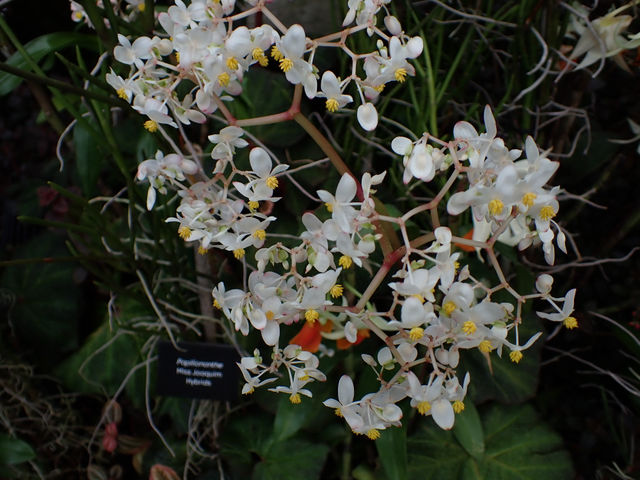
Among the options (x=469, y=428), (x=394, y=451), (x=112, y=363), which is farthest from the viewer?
(x=112, y=363)

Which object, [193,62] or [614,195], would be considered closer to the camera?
[193,62]

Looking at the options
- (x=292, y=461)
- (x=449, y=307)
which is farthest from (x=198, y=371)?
(x=449, y=307)

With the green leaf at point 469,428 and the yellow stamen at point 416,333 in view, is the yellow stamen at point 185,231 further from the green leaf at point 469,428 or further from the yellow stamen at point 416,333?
the green leaf at point 469,428

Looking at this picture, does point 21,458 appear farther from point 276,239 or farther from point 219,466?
point 276,239

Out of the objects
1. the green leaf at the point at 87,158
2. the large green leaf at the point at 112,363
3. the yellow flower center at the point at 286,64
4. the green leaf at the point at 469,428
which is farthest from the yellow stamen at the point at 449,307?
the large green leaf at the point at 112,363

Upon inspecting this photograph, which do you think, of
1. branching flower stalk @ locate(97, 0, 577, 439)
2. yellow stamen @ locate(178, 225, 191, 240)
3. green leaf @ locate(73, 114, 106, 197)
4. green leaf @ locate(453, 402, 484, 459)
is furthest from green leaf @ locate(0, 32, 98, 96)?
green leaf @ locate(453, 402, 484, 459)

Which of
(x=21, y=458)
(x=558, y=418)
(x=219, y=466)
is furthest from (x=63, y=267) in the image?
(x=558, y=418)

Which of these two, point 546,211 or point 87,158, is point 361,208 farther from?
point 87,158
